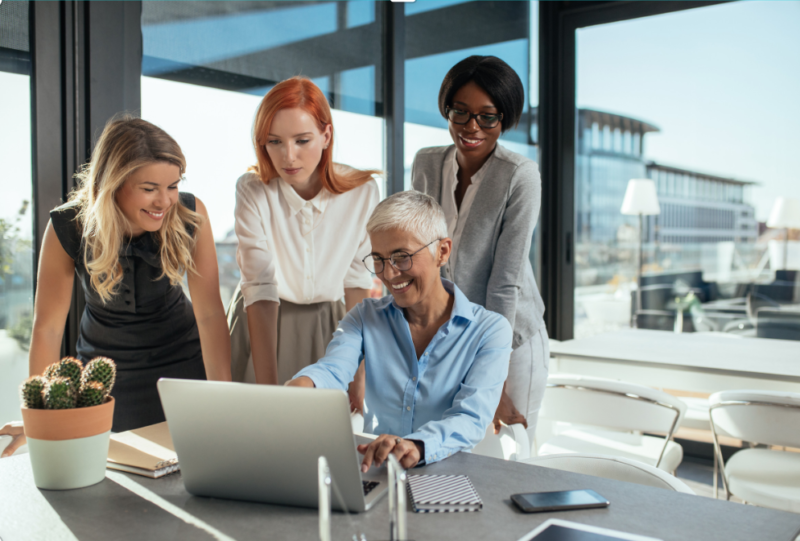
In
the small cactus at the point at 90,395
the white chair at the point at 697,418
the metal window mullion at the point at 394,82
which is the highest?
the metal window mullion at the point at 394,82

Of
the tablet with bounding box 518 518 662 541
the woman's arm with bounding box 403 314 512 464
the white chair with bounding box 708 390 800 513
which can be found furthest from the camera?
the white chair with bounding box 708 390 800 513

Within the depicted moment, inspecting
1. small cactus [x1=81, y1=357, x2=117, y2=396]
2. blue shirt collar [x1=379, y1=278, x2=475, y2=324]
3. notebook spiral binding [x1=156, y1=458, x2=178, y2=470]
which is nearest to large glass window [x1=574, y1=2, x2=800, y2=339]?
blue shirt collar [x1=379, y1=278, x2=475, y2=324]

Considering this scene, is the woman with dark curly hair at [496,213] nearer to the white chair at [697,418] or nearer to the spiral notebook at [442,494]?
the spiral notebook at [442,494]

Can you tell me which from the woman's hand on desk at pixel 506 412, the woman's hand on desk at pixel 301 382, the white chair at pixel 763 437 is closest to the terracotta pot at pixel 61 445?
the woman's hand on desk at pixel 301 382

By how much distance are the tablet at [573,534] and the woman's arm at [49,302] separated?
49.1 inches

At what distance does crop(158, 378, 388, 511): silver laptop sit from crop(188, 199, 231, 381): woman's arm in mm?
684

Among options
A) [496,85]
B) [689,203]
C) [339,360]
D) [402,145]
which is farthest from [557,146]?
[339,360]

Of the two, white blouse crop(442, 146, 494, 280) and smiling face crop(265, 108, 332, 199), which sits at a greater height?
smiling face crop(265, 108, 332, 199)

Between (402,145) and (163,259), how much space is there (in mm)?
1728

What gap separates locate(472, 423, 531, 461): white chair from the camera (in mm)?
1709

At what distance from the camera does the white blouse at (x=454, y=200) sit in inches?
77.8

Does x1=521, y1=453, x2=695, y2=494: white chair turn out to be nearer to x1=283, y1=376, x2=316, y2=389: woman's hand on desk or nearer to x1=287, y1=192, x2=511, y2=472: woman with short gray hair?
x1=287, y1=192, x2=511, y2=472: woman with short gray hair

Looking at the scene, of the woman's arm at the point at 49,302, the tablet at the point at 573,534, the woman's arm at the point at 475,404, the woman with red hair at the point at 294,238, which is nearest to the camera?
the tablet at the point at 573,534

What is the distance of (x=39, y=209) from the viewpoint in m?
1.90
